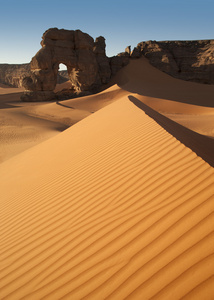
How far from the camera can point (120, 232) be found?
188 cm

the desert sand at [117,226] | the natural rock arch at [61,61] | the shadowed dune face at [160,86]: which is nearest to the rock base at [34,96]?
the natural rock arch at [61,61]

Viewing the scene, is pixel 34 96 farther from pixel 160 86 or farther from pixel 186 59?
pixel 186 59

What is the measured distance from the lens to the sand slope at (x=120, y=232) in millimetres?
1407

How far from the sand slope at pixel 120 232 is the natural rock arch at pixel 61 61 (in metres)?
21.8

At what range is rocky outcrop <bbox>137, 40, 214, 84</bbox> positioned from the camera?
1102 inches

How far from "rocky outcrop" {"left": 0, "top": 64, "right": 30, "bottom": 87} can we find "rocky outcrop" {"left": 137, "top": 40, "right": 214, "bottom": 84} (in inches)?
1126

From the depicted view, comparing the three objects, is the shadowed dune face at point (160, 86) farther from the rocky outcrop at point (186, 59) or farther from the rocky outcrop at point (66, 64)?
the rocky outcrop at point (66, 64)

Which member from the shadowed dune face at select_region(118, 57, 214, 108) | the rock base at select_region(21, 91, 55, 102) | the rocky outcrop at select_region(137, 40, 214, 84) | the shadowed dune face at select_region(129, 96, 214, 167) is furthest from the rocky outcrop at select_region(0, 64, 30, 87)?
the shadowed dune face at select_region(129, 96, 214, 167)

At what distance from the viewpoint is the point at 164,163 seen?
2658 mm

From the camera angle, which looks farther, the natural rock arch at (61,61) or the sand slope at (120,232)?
the natural rock arch at (61,61)

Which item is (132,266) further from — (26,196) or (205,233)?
(26,196)

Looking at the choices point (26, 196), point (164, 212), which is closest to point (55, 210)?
point (26, 196)

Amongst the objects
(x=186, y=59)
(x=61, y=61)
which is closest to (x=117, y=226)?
(x=61, y=61)

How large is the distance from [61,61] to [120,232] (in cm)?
2517
